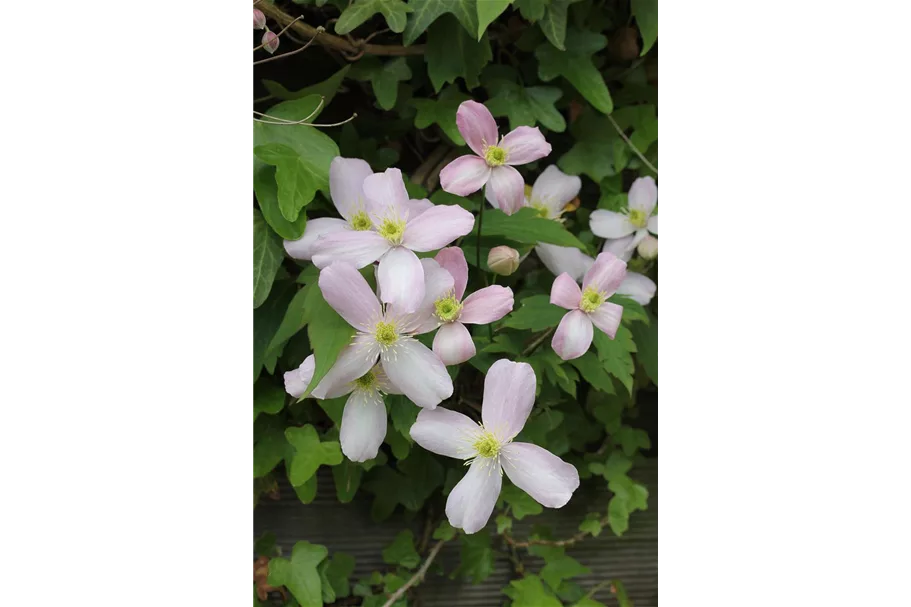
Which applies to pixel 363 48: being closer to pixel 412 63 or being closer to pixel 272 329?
pixel 412 63

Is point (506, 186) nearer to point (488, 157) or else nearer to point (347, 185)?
point (488, 157)

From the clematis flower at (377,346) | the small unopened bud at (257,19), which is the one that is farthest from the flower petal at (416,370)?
the small unopened bud at (257,19)

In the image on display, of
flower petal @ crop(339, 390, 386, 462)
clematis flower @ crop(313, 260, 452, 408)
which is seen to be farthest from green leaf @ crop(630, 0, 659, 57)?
flower petal @ crop(339, 390, 386, 462)

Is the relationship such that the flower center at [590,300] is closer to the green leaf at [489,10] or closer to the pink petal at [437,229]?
the pink petal at [437,229]

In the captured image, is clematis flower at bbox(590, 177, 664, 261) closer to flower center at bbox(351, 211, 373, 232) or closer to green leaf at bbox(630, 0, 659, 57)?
green leaf at bbox(630, 0, 659, 57)

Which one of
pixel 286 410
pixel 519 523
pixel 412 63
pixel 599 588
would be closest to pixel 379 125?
pixel 412 63

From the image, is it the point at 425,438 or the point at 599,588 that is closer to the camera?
the point at 425,438

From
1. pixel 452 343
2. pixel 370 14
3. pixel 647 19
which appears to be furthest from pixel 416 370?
pixel 647 19
